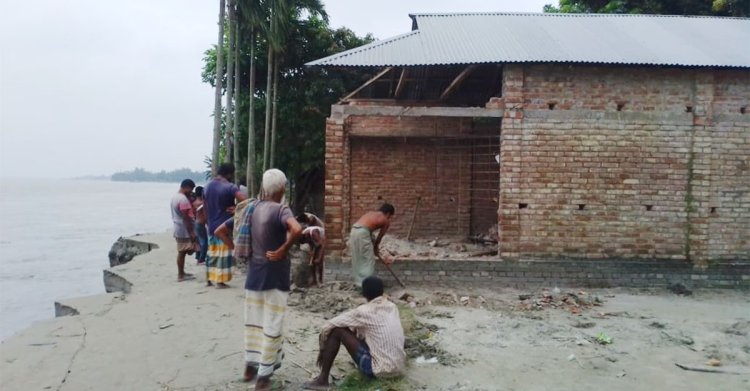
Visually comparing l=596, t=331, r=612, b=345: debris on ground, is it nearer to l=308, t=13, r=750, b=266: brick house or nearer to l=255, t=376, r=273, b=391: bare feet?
l=308, t=13, r=750, b=266: brick house

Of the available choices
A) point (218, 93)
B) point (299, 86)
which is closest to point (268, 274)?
point (218, 93)

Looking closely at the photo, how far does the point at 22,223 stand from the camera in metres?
37.1

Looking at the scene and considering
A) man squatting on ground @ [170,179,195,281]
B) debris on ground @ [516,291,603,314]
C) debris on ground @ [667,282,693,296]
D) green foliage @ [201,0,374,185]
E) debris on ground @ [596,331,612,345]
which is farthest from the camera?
green foliage @ [201,0,374,185]

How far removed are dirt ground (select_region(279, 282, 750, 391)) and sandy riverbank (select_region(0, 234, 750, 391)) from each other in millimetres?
15

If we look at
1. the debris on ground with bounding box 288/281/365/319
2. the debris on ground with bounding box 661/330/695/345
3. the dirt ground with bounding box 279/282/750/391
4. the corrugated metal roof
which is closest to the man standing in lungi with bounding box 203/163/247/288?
the debris on ground with bounding box 288/281/365/319

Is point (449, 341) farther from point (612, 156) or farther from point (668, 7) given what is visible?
point (668, 7)

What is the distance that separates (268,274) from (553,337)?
10.7ft

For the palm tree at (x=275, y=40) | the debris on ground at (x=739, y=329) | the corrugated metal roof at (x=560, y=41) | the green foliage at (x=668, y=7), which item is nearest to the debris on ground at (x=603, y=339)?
the debris on ground at (x=739, y=329)

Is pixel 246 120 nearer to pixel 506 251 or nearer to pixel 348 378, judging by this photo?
pixel 506 251

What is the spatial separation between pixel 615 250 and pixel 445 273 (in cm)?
260

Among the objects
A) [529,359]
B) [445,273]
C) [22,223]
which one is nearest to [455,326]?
[529,359]

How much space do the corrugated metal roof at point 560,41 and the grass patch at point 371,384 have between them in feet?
15.5

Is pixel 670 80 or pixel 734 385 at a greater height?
pixel 670 80

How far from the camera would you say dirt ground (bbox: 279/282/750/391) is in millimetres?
4324
